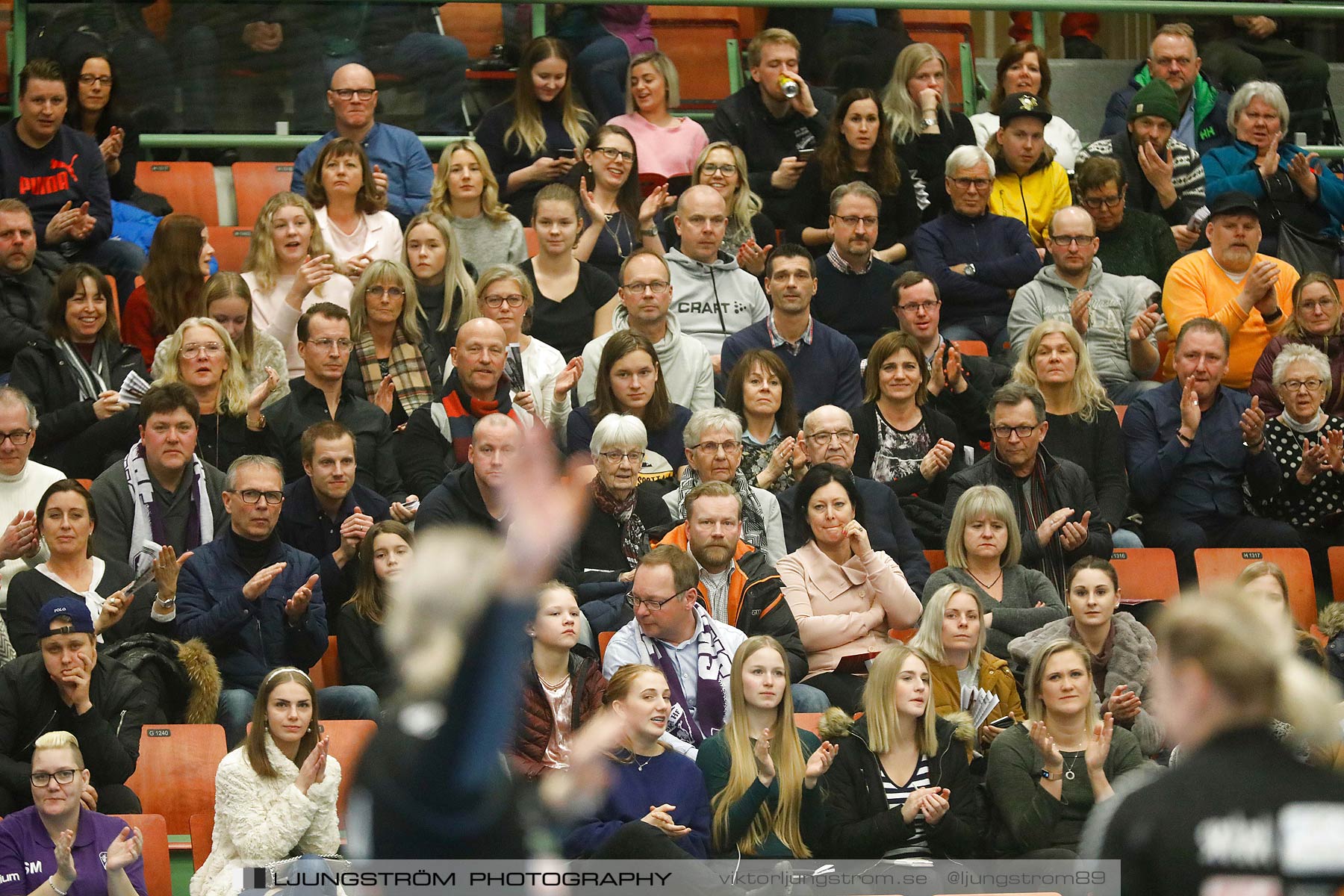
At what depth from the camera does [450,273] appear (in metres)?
8.23

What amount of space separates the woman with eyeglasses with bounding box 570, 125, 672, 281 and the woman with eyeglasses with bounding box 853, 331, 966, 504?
1463 mm

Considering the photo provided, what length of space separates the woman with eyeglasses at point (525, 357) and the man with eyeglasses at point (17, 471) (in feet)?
6.30

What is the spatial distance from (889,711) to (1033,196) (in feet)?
14.7

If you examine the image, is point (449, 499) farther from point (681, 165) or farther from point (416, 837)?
point (416, 837)

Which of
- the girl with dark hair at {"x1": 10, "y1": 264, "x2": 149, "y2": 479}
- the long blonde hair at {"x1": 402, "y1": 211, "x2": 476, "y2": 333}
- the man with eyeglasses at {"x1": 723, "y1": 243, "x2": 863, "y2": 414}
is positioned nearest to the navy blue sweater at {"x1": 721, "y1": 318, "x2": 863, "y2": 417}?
the man with eyeglasses at {"x1": 723, "y1": 243, "x2": 863, "y2": 414}

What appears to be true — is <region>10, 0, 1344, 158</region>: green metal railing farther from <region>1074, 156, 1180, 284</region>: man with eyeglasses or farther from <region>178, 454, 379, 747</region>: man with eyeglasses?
<region>178, 454, 379, 747</region>: man with eyeglasses

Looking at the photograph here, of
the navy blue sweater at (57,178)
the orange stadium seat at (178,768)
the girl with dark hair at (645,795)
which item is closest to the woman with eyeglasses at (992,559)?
the girl with dark hair at (645,795)

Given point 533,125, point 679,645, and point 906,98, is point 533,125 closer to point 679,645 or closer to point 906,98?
point 906,98

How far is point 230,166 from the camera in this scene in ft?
31.6

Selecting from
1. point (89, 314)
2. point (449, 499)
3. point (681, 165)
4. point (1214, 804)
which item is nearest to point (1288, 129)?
point (681, 165)

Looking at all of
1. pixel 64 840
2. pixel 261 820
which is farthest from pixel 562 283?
pixel 64 840

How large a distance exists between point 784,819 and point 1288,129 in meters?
6.27

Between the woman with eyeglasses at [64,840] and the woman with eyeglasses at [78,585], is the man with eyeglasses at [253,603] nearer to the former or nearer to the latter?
the woman with eyeglasses at [78,585]

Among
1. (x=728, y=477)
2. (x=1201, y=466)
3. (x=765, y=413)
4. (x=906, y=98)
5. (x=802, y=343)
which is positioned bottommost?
(x=1201, y=466)
